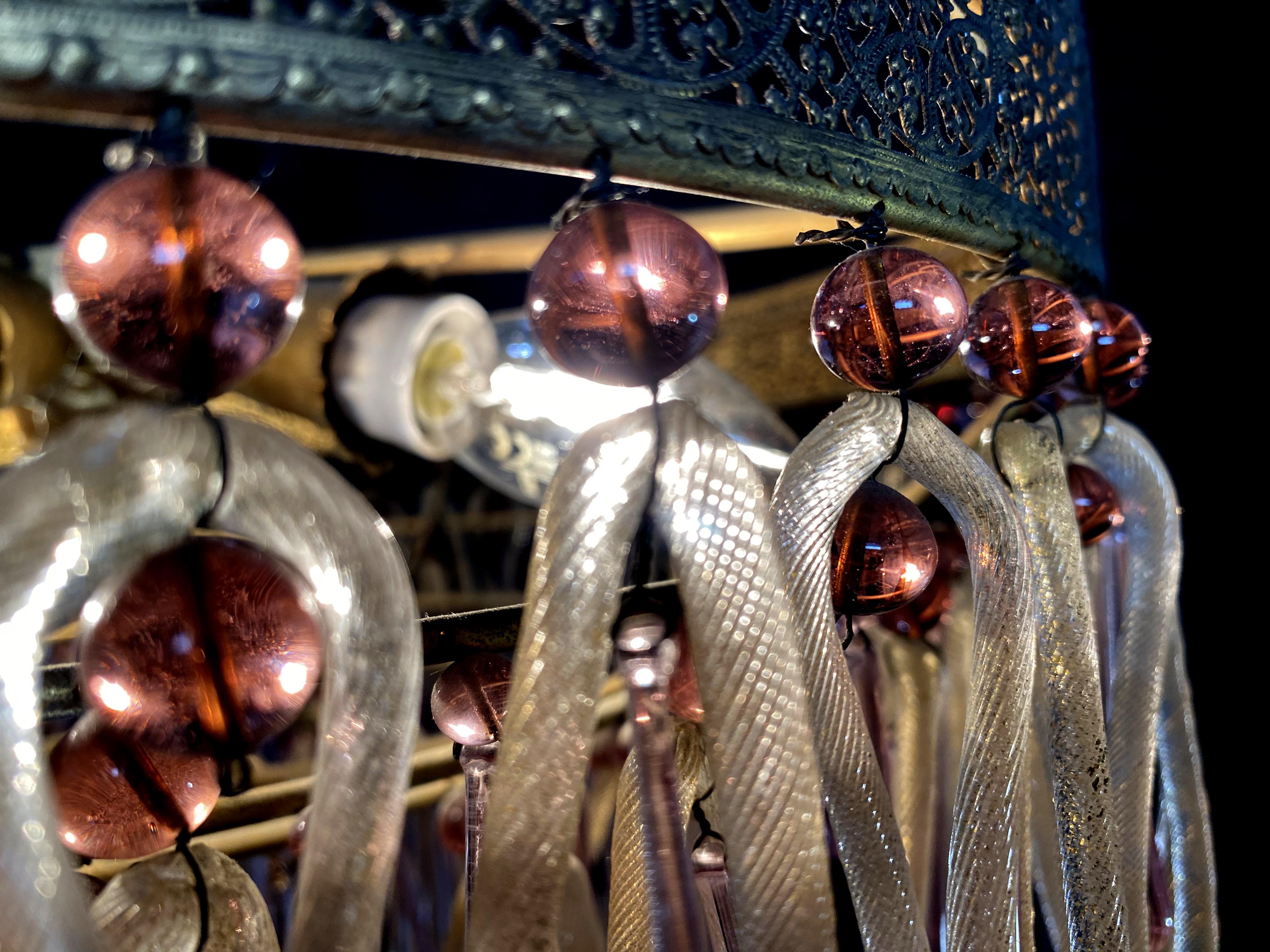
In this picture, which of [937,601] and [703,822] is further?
[937,601]

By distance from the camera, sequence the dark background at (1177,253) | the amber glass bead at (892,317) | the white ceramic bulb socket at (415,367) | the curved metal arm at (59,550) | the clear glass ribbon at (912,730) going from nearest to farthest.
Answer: the curved metal arm at (59,550)
the amber glass bead at (892,317)
the clear glass ribbon at (912,730)
the white ceramic bulb socket at (415,367)
the dark background at (1177,253)

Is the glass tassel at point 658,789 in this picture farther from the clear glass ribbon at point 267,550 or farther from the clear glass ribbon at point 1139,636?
the clear glass ribbon at point 1139,636

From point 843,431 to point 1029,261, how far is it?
15 cm

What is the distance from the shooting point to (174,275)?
0.23m

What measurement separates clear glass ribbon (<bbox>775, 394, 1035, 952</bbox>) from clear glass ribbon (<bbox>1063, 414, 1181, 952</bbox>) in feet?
0.32

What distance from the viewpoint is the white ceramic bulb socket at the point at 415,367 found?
730 millimetres

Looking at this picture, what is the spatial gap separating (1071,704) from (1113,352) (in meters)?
0.17

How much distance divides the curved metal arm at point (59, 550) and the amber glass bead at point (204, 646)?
11mm

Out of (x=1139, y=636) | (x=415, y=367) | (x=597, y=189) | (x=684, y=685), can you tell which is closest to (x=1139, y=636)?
(x=1139, y=636)

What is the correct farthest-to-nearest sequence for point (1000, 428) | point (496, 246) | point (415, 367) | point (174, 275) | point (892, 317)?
1. point (496, 246)
2. point (415, 367)
3. point (1000, 428)
4. point (892, 317)
5. point (174, 275)

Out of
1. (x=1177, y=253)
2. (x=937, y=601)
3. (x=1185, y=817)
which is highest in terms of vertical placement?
(x=1177, y=253)

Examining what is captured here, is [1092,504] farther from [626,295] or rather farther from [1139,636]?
[626,295]

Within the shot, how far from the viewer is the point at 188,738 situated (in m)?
0.27

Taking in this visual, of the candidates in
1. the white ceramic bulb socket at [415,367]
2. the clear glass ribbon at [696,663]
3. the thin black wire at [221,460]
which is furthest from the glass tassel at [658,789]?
the white ceramic bulb socket at [415,367]
